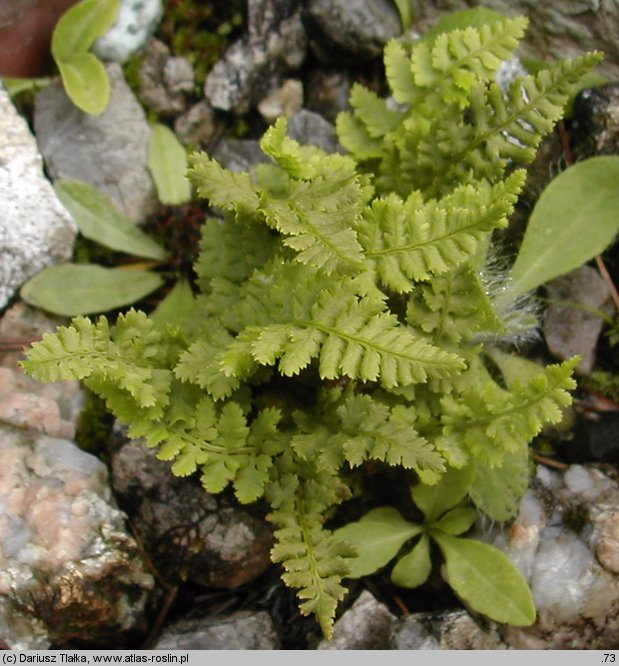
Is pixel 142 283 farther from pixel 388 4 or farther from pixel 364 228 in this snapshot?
pixel 388 4

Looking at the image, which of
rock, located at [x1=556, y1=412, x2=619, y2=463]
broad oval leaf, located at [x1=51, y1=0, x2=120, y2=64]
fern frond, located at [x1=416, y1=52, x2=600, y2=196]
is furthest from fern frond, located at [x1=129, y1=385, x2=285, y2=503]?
broad oval leaf, located at [x1=51, y1=0, x2=120, y2=64]

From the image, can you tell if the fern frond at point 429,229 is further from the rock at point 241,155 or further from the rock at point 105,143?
the rock at point 105,143

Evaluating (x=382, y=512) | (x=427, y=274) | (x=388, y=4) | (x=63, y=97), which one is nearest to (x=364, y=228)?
(x=427, y=274)

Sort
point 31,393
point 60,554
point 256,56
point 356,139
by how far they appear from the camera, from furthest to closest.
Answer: point 256,56
point 356,139
point 31,393
point 60,554

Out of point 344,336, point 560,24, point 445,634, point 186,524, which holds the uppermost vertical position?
point 560,24

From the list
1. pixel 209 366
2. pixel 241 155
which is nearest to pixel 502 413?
pixel 209 366

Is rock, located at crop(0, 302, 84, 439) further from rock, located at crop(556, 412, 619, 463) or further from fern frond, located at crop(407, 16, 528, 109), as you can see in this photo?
rock, located at crop(556, 412, 619, 463)

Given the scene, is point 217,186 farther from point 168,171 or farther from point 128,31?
point 128,31
